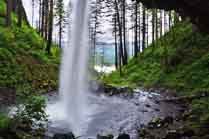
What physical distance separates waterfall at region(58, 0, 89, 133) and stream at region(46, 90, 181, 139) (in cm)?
82

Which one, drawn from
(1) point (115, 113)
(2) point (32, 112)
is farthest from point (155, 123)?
(2) point (32, 112)

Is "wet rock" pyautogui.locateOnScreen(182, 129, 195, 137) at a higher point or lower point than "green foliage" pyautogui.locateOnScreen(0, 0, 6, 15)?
lower

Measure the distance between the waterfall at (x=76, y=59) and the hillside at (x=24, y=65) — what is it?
118 centimetres

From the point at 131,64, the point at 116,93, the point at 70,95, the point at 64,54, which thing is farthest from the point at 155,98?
the point at 131,64

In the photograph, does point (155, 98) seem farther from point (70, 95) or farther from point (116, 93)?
point (70, 95)

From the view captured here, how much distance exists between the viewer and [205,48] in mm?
26938

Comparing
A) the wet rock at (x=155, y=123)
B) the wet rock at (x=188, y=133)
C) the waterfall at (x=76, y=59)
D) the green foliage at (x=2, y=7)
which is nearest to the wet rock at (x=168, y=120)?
the wet rock at (x=155, y=123)

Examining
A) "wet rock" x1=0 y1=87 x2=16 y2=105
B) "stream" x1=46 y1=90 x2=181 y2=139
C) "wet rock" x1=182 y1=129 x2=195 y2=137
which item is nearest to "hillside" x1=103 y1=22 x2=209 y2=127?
"wet rock" x1=182 y1=129 x2=195 y2=137

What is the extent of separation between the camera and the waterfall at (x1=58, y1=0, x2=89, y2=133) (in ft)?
63.9

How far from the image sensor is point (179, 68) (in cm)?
2664

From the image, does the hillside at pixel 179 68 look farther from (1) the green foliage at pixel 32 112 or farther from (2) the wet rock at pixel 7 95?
(2) the wet rock at pixel 7 95

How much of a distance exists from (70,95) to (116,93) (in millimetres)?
4219

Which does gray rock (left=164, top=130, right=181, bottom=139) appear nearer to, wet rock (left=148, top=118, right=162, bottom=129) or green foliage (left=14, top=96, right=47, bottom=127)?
wet rock (left=148, top=118, right=162, bottom=129)

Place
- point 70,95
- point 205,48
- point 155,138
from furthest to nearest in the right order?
point 205,48 → point 70,95 → point 155,138
